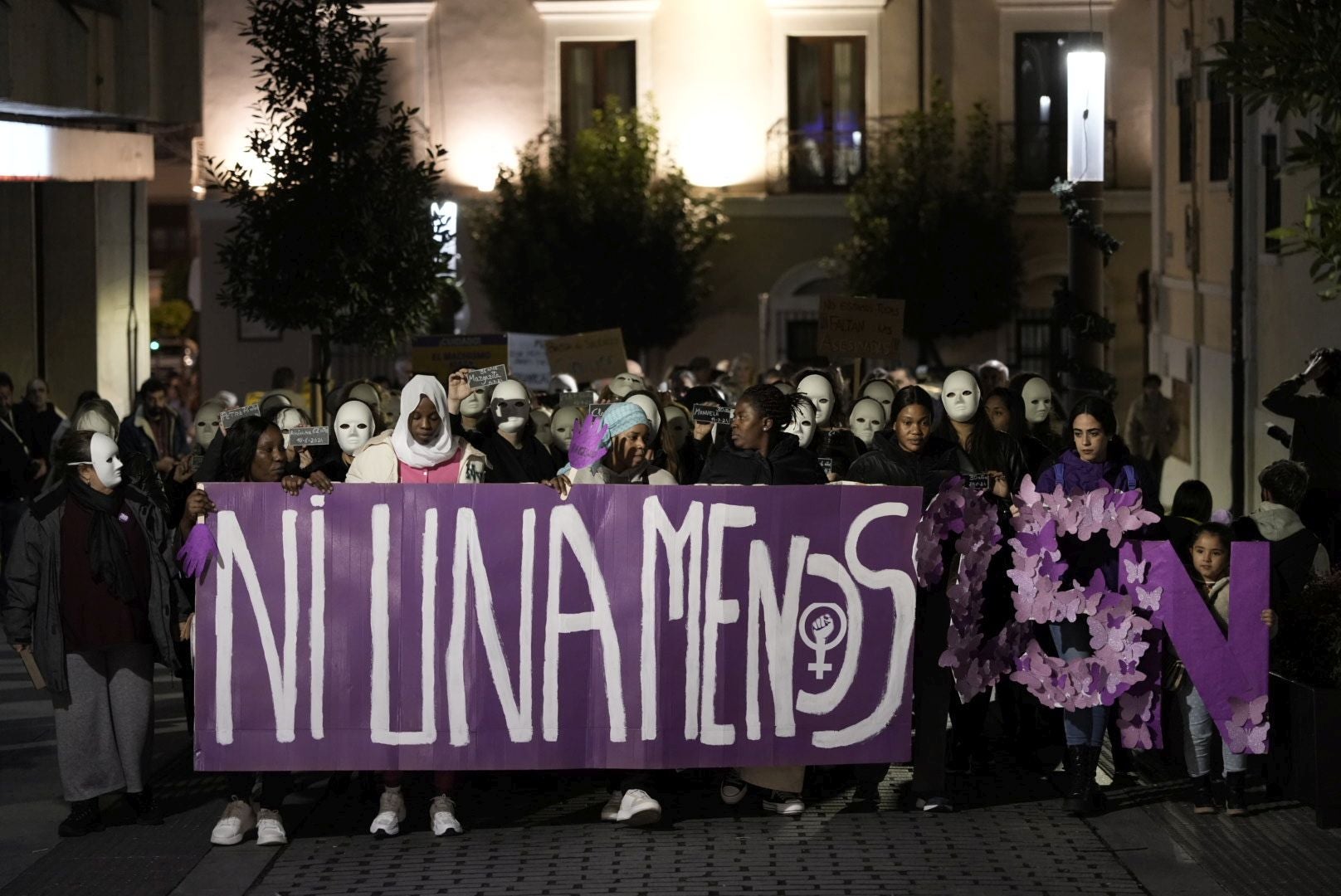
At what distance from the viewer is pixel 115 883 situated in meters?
8.29

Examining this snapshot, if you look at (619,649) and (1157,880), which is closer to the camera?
(1157,880)

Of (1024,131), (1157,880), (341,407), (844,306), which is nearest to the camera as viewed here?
(1157,880)

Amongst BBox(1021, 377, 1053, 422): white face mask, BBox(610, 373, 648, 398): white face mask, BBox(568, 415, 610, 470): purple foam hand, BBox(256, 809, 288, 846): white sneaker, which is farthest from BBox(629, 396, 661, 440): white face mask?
BBox(610, 373, 648, 398): white face mask

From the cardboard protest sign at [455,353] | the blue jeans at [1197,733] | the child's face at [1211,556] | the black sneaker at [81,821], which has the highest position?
the cardboard protest sign at [455,353]

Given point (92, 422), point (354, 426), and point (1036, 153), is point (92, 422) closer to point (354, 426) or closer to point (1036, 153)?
point (354, 426)

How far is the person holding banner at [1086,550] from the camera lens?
30.4ft

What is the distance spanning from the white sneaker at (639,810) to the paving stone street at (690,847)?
5 centimetres

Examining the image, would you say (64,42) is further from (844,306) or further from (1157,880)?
(1157,880)

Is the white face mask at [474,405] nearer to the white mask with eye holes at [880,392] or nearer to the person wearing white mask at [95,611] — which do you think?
the white mask with eye holes at [880,392]

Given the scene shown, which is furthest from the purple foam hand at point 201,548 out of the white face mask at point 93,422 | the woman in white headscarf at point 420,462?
the white face mask at point 93,422

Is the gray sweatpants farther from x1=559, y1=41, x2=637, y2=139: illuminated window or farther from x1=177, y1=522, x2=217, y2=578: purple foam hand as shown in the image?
x1=559, y1=41, x2=637, y2=139: illuminated window

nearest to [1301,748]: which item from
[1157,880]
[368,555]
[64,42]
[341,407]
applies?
[1157,880]

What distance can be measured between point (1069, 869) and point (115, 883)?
11.6 ft

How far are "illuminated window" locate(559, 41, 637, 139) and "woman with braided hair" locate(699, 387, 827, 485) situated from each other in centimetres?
2462
